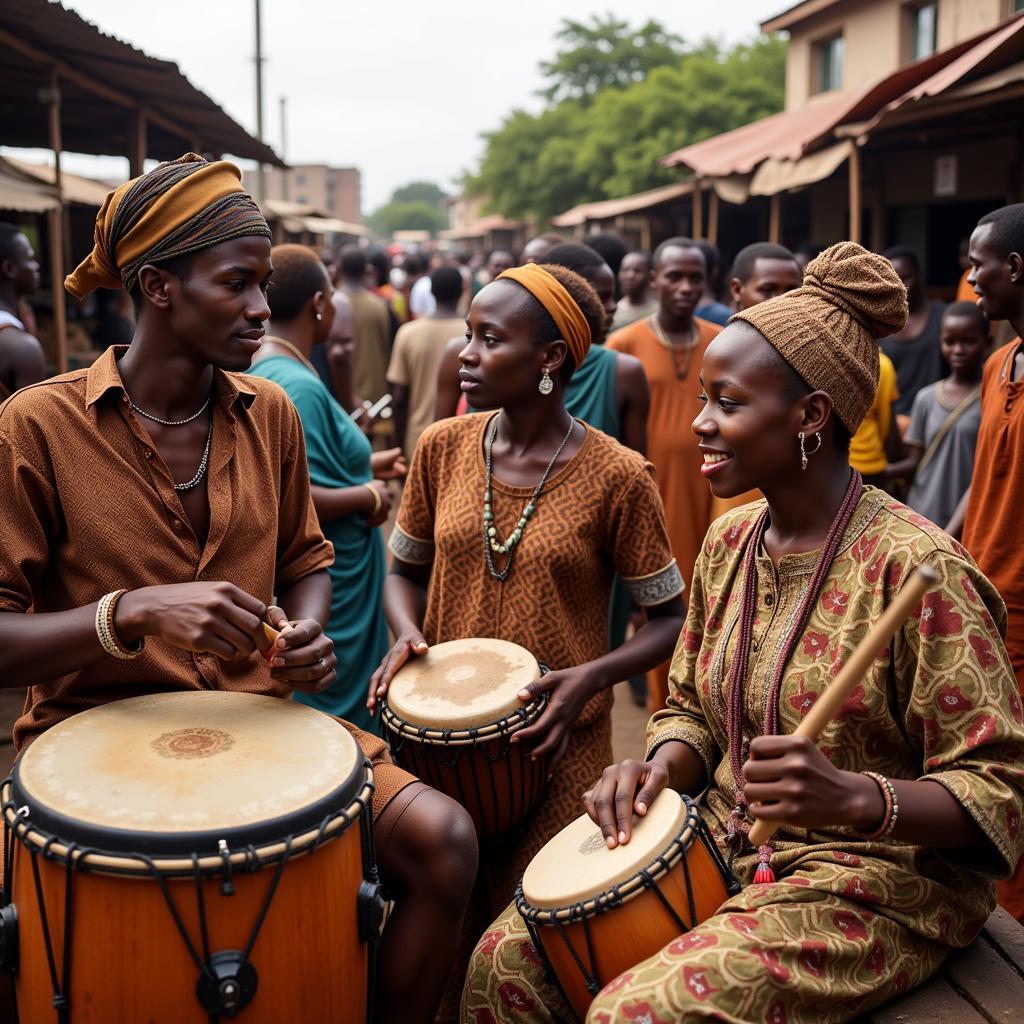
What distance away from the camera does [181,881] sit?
6.47 ft

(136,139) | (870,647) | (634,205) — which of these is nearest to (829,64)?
(634,205)

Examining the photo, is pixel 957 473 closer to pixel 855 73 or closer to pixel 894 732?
pixel 894 732

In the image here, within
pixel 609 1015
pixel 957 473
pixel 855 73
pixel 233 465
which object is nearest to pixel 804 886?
pixel 609 1015

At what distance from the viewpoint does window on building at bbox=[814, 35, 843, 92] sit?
20047 mm

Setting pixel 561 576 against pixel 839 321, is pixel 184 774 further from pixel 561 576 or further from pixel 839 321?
pixel 839 321

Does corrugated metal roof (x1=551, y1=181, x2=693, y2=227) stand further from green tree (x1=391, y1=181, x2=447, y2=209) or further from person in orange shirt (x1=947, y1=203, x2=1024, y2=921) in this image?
green tree (x1=391, y1=181, x2=447, y2=209)

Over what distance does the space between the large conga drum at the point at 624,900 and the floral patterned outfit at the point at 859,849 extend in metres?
0.09

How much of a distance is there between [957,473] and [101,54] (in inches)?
252

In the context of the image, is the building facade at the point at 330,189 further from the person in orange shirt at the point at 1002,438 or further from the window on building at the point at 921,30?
the person in orange shirt at the point at 1002,438

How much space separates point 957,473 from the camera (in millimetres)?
5590

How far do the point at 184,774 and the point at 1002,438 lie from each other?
Answer: 3140 mm

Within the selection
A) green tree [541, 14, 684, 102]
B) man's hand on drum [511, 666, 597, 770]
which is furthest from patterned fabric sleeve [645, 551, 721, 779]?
green tree [541, 14, 684, 102]

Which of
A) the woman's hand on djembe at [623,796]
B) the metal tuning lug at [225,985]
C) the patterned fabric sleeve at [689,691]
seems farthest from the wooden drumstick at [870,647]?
the metal tuning lug at [225,985]

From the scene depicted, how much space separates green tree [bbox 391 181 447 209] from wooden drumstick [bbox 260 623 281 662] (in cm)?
17089
